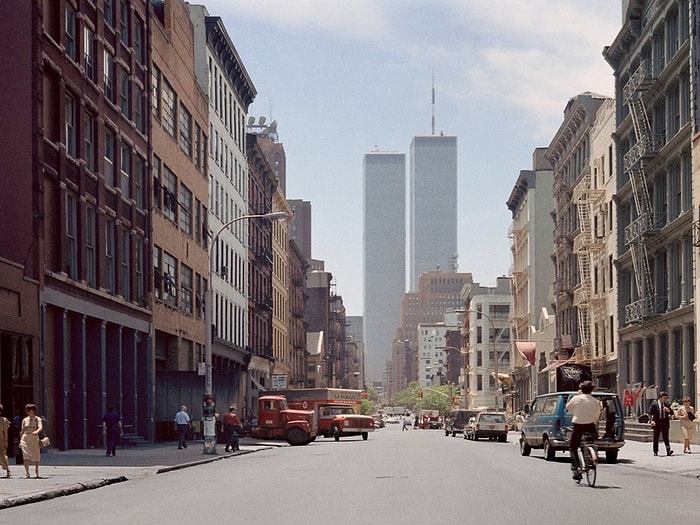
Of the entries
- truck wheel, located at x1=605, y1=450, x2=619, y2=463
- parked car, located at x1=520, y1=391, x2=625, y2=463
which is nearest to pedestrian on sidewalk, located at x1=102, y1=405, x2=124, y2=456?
parked car, located at x1=520, y1=391, x2=625, y2=463

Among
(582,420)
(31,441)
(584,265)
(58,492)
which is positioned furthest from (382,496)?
(584,265)

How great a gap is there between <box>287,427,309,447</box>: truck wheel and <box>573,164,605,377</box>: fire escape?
2221cm

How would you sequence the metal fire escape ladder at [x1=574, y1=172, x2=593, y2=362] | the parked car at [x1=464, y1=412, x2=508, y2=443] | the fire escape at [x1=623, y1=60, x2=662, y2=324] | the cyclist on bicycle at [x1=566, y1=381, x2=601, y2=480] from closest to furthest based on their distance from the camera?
the cyclist on bicycle at [x1=566, y1=381, x2=601, y2=480], the fire escape at [x1=623, y1=60, x2=662, y2=324], the parked car at [x1=464, y1=412, x2=508, y2=443], the metal fire escape ladder at [x1=574, y1=172, x2=593, y2=362]

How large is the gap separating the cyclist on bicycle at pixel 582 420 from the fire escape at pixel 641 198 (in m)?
34.2

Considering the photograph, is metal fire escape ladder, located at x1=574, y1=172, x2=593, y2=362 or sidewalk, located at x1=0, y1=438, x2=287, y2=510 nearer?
sidewalk, located at x1=0, y1=438, x2=287, y2=510

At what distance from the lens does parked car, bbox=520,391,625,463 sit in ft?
104

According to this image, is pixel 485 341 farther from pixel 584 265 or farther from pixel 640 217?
pixel 640 217

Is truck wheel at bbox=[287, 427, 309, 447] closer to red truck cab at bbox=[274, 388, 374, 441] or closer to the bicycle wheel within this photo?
red truck cab at bbox=[274, 388, 374, 441]

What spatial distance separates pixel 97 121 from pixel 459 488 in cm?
2744

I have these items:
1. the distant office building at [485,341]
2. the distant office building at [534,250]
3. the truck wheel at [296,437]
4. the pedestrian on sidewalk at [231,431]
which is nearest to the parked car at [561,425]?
the pedestrian on sidewalk at [231,431]

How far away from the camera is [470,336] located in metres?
169

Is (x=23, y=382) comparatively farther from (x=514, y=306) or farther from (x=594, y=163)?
(x=514, y=306)

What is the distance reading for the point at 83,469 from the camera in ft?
95.9

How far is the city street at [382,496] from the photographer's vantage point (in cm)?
1603
